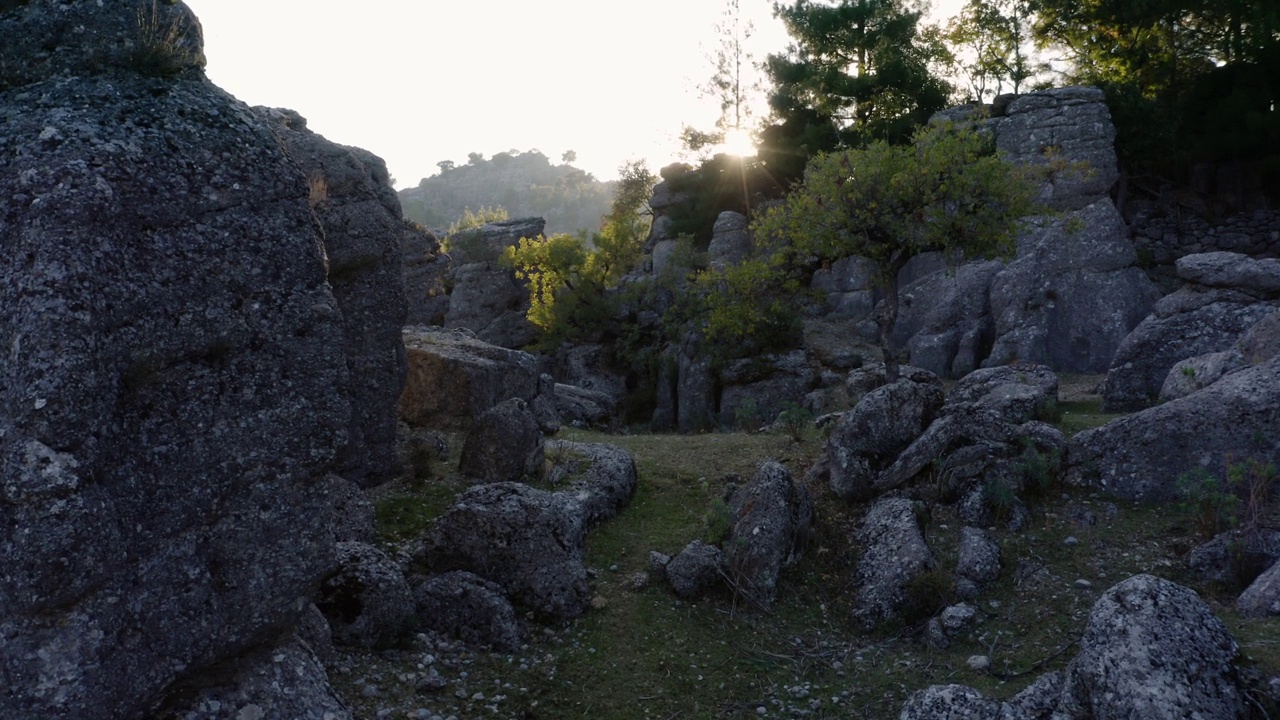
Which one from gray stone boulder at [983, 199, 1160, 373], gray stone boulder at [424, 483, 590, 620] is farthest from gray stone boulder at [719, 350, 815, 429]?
gray stone boulder at [424, 483, 590, 620]

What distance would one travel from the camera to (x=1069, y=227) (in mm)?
22234

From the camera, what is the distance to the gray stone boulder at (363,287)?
43.2 ft

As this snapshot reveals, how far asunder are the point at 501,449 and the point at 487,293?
1096 inches

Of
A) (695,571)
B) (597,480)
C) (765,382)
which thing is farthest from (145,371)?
(765,382)

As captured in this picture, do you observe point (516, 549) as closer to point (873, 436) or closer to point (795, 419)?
point (873, 436)

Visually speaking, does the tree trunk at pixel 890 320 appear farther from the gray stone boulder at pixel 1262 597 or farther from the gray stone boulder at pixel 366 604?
the gray stone boulder at pixel 366 604

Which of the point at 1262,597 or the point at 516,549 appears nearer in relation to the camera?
the point at 1262,597

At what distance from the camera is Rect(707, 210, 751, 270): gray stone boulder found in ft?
135

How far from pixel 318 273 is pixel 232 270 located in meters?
0.87

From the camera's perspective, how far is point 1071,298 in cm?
2659

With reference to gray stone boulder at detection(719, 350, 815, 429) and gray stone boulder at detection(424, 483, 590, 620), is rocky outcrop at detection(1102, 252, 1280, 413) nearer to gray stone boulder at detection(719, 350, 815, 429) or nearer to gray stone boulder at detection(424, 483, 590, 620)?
A: gray stone boulder at detection(719, 350, 815, 429)

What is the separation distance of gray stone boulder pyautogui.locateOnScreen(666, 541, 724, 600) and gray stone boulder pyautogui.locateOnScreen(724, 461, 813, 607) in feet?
0.76

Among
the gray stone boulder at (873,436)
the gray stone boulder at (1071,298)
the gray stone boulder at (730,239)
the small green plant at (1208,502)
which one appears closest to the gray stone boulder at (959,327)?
the gray stone boulder at (1071,298)

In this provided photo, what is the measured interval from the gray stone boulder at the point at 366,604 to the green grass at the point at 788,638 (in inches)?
10.3
